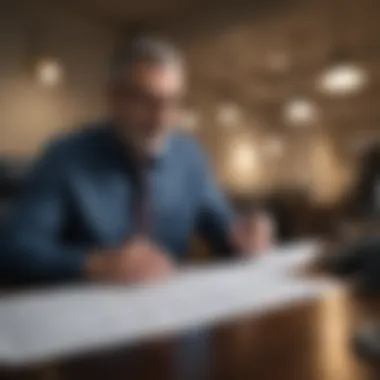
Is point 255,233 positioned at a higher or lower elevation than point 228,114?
lower

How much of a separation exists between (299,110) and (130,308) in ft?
0.92

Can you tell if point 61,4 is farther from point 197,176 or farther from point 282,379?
point 282,379

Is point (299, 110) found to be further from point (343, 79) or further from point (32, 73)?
point (32, 73)

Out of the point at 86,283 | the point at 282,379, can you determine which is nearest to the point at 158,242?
the point at 86,283

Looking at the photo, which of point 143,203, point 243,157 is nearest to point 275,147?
point 243,157

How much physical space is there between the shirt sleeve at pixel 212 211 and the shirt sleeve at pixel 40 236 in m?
0.13

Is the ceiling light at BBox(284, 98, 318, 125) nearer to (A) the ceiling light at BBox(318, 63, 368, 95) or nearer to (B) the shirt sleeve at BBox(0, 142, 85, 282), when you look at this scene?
(A) the ceiling light at BBox(318, 63, 368, 95)

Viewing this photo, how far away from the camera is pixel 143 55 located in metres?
0.55

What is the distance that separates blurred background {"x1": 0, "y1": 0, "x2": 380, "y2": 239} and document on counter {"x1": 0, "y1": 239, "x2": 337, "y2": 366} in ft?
0.29

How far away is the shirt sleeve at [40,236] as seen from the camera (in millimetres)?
518

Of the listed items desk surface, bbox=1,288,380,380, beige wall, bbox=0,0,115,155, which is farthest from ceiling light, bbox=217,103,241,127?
desk surface, bbox=1,288,380,380

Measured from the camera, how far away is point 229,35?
58 centimetres

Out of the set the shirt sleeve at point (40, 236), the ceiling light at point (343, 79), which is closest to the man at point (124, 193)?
the shirt sleeve at point (40, 236)

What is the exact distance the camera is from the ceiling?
551 millimetres
